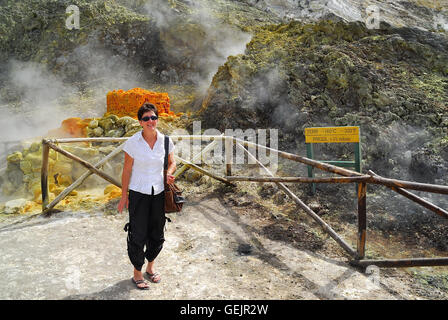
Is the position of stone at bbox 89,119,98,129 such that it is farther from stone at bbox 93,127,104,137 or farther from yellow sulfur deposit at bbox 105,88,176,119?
yellow sulfur deposit at bbox 105,88,176,119

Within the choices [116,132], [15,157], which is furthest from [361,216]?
[15,157]

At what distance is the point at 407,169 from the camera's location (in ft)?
17.5

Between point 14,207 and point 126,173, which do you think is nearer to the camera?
point 126,173

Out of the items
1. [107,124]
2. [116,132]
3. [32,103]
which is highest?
[32,103]

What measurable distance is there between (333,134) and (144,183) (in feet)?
11.0

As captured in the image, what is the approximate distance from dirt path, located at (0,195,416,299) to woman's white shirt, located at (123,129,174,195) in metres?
0.95

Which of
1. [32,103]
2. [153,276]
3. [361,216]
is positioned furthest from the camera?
[32,103]

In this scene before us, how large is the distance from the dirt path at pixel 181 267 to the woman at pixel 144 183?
45 centimetres
